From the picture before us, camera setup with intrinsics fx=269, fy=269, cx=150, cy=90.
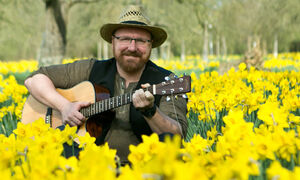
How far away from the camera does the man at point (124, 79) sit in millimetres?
2113

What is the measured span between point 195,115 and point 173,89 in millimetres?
671

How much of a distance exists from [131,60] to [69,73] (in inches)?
31.0

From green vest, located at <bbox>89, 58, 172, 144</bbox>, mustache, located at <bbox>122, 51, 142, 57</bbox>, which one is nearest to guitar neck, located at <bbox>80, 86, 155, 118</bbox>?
green vest, located at <bbox>89, 58, 172, 144</bbox>

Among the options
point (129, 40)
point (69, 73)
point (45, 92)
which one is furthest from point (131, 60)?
point (45, 92)

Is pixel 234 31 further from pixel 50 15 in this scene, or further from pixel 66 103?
pixel 66 103

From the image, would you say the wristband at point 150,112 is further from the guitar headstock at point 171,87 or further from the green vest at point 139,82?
the green vest at point 139,82

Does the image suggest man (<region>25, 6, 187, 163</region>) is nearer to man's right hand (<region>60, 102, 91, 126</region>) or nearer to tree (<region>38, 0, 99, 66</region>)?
man's right hand (<region>60, 102, 91, 126</region>)

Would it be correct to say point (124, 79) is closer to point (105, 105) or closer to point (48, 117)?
point (105, 105)

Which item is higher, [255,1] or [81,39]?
[255,1]

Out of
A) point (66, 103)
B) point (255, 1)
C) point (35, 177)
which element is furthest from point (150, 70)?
point (255, 1)

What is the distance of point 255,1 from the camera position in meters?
20.1

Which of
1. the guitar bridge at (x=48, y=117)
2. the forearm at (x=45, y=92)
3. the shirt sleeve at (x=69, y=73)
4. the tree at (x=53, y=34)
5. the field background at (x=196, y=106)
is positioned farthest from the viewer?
the tree at (x=53, y=34)

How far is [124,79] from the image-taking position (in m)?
2.38

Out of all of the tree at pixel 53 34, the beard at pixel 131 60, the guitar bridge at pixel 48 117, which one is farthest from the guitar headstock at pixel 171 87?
the tree at pixel 53 34
